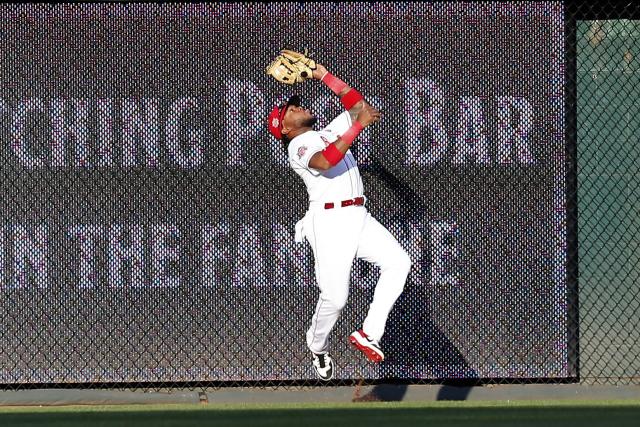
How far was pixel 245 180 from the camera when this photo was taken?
7.64 metres

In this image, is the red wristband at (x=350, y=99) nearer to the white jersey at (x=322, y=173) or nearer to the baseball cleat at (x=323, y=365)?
the white jersey at (x=322, y=173)

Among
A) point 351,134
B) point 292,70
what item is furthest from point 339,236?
point 292,70

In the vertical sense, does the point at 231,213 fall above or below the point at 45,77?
below

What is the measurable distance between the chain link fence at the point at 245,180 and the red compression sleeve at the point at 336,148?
36.9 inches

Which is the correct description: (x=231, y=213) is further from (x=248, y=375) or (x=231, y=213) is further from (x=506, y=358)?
(x=506, y=358)

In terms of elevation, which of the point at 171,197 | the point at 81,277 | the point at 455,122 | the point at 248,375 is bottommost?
the point at 248,375

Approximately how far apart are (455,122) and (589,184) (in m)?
0.90

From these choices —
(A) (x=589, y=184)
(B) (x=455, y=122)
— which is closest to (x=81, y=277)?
(B) (x=455, y=122)

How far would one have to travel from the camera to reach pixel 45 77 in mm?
7613

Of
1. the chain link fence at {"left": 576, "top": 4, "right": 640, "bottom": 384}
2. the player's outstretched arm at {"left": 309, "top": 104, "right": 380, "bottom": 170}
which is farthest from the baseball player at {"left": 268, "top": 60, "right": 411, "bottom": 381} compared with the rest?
the chain link fence at {"left": 576, "top": 4, "right": 640, "bottom": 384}

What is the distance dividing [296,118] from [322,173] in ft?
1.20

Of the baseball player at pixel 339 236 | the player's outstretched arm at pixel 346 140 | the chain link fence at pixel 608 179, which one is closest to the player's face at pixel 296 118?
the baseball player at pixel 339 236

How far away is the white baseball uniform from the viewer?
6930 millimetres

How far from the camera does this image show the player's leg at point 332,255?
6930 mm
